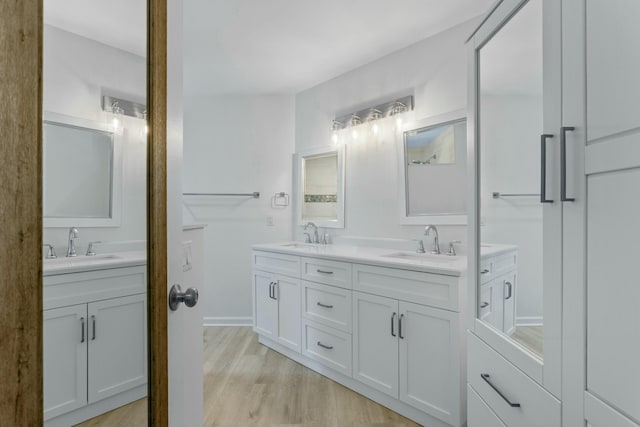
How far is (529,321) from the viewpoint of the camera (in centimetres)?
98

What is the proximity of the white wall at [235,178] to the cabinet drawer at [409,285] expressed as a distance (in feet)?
5.42

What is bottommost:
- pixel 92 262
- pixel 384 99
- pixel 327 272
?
pixel 327 272

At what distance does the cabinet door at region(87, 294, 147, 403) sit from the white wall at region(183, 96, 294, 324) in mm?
3039

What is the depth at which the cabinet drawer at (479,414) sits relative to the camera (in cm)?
116

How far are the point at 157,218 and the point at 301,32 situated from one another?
2.20m

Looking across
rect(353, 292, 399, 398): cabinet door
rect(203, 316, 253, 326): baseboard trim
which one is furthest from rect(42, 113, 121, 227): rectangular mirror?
rect(203, 316, 253, 326): baseboard trim

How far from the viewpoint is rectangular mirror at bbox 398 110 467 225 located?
2.41 metres

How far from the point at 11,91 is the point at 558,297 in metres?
1.11

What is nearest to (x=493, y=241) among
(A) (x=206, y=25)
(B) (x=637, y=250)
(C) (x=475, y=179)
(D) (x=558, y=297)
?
(C) (x=475, y=179)

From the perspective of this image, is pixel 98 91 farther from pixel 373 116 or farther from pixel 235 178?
pixel 235 178

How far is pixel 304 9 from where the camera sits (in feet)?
7.37

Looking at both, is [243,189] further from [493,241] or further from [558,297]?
[558,297]

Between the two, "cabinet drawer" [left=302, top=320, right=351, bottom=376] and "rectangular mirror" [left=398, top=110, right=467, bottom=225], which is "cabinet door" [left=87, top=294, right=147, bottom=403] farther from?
"rectangular mirror" [left=398, top=110, right=467, bottom=225]

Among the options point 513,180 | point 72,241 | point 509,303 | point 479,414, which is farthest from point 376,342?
point 72,241
